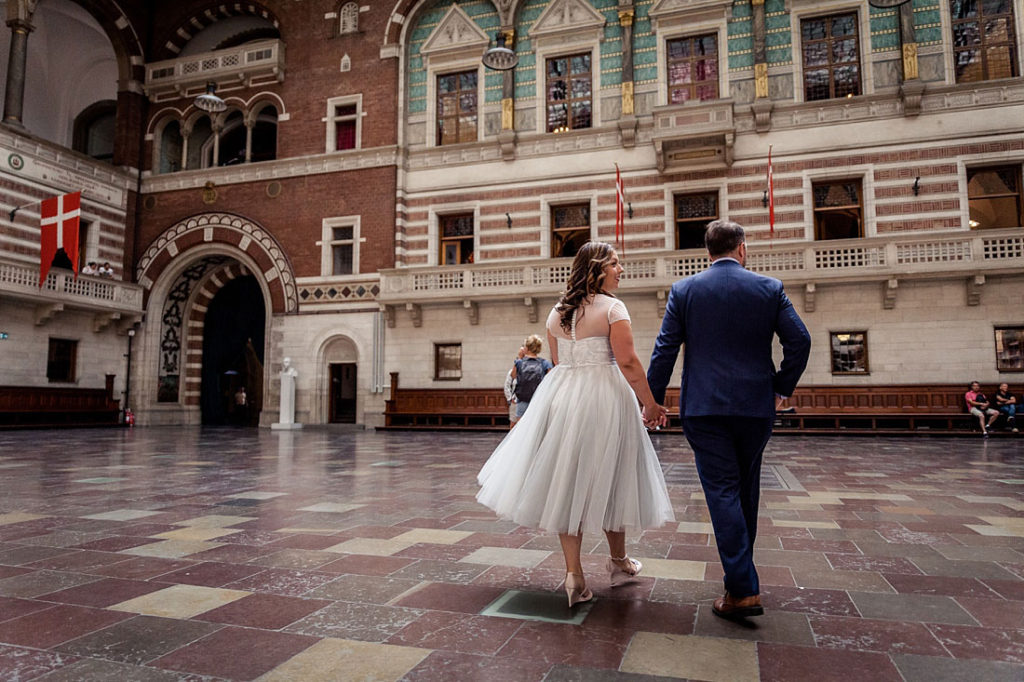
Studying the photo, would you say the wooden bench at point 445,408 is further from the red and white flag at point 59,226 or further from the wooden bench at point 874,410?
the red and white flag at point 59,226

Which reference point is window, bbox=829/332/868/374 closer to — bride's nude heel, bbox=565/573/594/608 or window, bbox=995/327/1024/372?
window, bbox=995/327/1024/372

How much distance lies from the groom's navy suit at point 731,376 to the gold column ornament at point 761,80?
17654 mm

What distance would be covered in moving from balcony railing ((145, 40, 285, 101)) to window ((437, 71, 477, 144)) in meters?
6.07

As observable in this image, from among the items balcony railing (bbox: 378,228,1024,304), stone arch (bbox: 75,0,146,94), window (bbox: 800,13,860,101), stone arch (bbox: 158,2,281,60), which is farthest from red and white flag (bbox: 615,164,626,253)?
stone arch (bbox: 75,0,146,94)

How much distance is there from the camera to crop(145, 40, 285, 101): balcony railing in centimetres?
2330

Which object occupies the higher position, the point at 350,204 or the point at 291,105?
the point at 291,105

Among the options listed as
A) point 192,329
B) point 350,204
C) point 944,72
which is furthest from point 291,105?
point 944,72

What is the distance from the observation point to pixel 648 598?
10.9 feet

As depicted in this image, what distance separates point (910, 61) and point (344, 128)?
57.0 ft

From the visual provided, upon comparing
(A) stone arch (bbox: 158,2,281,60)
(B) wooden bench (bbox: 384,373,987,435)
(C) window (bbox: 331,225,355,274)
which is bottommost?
(B) wooden bench (bbox: 384,373,987,435)

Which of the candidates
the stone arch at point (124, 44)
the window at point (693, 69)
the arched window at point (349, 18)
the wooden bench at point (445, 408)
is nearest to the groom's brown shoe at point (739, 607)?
the wooden bench at point (445, 408)

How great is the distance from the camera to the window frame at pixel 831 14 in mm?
18188

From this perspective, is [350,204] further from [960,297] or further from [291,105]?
[960,297]

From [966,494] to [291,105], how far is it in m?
22.9
